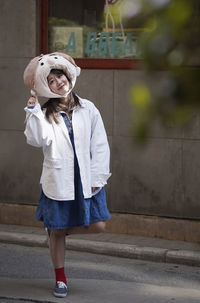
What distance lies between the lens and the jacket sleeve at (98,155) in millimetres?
5156

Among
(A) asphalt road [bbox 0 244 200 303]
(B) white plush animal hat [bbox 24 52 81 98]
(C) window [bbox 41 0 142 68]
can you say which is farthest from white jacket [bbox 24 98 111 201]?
(C) window [bbox 41 0 142 68]

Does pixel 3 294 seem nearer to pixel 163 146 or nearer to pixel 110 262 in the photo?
pixel 110 262

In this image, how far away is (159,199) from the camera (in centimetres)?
768

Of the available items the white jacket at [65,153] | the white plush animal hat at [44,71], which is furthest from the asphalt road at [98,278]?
the white plush animal hat at [44,71]

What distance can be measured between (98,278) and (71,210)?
3.61 ft

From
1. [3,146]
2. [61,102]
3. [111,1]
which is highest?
[111,1]

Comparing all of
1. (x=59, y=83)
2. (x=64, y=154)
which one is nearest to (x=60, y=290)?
(x=64, y=154)

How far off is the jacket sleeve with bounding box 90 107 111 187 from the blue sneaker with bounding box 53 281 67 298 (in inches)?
30.4

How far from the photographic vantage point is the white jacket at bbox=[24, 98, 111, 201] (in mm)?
5066

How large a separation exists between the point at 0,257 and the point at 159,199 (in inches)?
72.9

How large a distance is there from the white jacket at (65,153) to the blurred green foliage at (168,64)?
410cm

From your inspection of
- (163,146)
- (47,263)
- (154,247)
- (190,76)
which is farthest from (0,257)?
(190,76)

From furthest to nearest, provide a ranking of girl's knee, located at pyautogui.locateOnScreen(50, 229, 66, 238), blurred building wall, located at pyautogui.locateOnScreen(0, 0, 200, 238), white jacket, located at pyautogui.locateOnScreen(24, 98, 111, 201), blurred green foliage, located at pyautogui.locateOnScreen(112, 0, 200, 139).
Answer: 1. blurred building wall, located at pyautogui.locateOnScreen(0, 0, 200, 238)
2. girl's knee, located at pyautogui.locateOnScreen(50, 229, 66, 238)
3. white jacket, located at pyautogui.locateOnScreen(24, 98, 111, 201)
4. blurred green foliage, located at pyautogui.locateOnScreen(112, 0, 200, 139)

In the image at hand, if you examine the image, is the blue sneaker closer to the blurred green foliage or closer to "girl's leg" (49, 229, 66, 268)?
"girl's leg" (49, 229, 66, 268)
